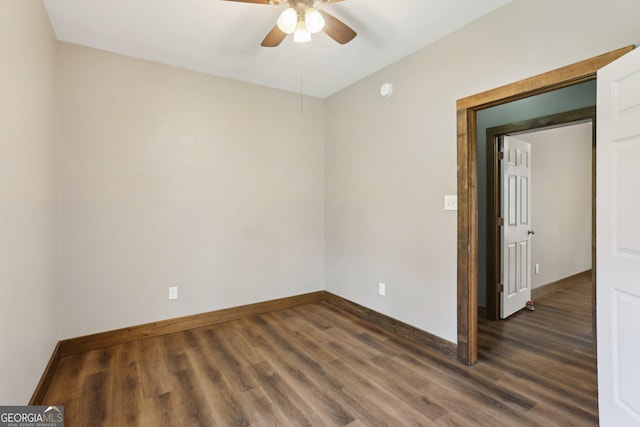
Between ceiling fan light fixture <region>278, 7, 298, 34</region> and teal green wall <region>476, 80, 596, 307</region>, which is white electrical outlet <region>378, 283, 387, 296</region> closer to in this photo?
teal green wall <region>476, 80, 596, 307</region>

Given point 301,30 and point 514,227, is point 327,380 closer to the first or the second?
point 301,30

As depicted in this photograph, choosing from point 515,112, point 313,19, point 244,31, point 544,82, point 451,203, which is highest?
point 244,31

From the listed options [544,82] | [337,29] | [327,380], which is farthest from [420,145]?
[327,380]

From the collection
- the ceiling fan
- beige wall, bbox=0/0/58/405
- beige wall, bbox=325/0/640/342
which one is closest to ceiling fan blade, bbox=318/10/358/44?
the ceiling fan

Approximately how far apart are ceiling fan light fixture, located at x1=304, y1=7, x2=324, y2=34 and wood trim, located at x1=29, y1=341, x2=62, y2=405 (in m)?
2.75

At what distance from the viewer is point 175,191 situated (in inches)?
115

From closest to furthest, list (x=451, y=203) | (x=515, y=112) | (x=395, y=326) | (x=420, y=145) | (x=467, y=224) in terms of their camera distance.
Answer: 1. (x=467, y=224)
2. (x=451, y=203)
3. (x=420, y=145)
4. (x=395, y=326)
5. (x=515, y=112)

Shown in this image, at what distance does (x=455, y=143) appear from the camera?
2348mm

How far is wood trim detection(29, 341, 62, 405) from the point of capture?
1.80 m

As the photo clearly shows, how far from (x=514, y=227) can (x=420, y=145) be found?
5.57 feet

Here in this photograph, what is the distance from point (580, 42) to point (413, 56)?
49.0 inches

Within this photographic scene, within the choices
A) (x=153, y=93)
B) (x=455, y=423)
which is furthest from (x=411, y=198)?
(x=153, y=93)

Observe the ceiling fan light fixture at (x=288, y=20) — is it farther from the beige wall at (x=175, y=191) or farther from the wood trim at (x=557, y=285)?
the wood trim at (x=557, y=285)

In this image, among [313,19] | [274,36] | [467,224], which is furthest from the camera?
[467,224]
